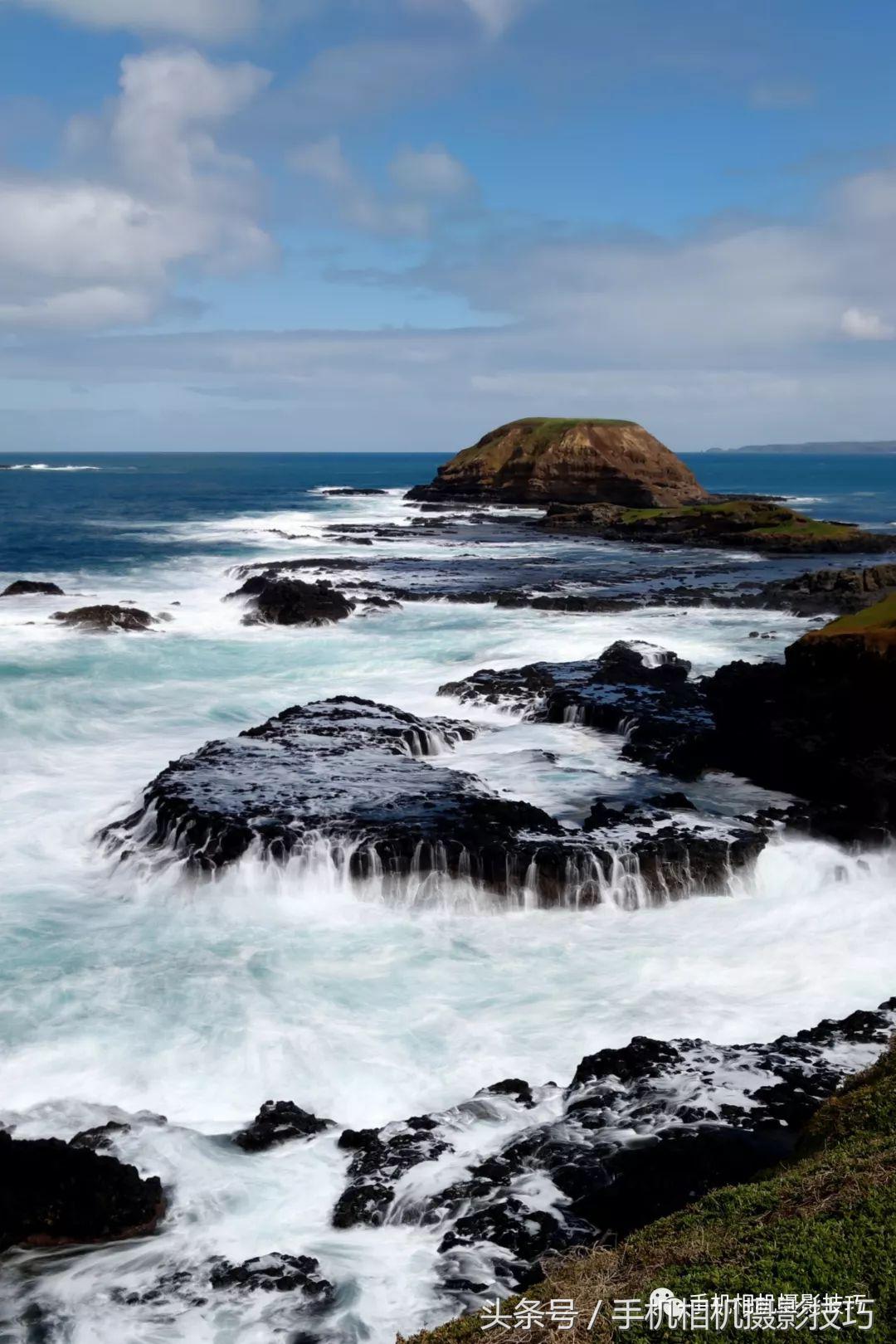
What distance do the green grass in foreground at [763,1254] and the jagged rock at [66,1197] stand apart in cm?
369

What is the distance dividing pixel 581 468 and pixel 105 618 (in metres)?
63.4

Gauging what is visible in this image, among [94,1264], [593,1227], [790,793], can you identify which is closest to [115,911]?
[94,1264]

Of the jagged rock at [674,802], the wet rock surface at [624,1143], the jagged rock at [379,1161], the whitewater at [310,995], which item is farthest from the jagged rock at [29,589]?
the wet rock surface at [624,1143]

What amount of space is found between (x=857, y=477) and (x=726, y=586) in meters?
161

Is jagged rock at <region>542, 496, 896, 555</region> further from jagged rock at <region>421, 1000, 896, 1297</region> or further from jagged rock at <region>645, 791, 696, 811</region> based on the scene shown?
jagged rock at <region>421, 1000, 896, 1297</region>

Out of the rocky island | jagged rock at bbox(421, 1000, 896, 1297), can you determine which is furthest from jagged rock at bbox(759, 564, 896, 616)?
jagged rock at bbox(421, 1000, 896, 1297)

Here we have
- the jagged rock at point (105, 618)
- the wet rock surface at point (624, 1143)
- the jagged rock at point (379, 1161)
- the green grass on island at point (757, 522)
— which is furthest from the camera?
the green grass on island at point (757, 522)

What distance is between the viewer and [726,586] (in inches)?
1906

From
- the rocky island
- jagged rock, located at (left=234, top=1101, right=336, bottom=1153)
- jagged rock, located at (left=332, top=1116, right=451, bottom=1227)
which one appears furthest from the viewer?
the rocky island

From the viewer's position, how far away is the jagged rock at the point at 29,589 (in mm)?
45103

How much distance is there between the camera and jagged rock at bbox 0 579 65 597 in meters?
45.1

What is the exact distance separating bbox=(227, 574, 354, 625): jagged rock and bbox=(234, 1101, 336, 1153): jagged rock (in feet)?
100.0

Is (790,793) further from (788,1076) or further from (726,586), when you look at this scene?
Answer: (726,586)

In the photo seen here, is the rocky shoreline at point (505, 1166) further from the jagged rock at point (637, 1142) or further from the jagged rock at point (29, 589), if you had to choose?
the jagged rock at point (29, 589)
